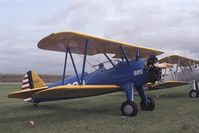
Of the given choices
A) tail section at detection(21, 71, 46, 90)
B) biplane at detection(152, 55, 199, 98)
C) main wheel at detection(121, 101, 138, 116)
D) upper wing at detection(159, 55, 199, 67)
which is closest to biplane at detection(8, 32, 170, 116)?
main wheel at detection(121, 101, 138, 116)

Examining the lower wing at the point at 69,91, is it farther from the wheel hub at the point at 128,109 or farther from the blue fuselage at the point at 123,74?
the wheel hub at the point at 128,109

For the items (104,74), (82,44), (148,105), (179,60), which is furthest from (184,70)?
(82,44)

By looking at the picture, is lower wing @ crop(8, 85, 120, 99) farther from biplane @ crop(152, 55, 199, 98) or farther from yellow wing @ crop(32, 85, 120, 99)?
biplane @ crop(152, 55, 199, 98)

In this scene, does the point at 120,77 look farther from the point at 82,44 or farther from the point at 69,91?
the point at 69,91

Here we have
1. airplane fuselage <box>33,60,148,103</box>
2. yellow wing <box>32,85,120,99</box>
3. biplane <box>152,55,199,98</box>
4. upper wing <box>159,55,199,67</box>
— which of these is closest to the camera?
yellow wing <box>32,85,120,99</box>

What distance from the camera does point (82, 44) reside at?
11.4 meters

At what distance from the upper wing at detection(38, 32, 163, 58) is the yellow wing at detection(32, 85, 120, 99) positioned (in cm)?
147

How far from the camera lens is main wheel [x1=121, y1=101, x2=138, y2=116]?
32.8 ft

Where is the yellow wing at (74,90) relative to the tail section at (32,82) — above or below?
below

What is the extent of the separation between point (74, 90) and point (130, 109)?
5.75 feet

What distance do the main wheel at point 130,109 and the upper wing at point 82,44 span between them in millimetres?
2072

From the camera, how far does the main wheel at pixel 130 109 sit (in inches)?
394

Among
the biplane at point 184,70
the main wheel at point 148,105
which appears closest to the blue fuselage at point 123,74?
the main wheel at point 148,105

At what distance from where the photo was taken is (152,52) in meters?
13.3
